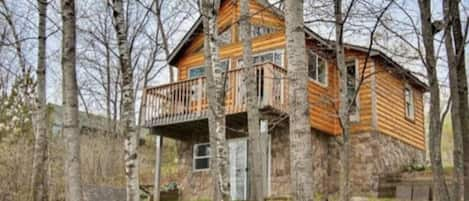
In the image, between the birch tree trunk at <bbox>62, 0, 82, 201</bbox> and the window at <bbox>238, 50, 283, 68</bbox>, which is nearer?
the birch tree trunk at <bbox>62, 0, 82, 201</bbox>

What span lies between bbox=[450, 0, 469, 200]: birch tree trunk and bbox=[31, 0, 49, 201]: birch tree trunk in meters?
6.36

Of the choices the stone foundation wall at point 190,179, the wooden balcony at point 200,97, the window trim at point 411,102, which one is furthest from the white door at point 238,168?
the window trim at point 411,102

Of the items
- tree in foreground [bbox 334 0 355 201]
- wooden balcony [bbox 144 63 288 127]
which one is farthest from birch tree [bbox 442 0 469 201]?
wooden balcony [bbox 144 63 288 127]

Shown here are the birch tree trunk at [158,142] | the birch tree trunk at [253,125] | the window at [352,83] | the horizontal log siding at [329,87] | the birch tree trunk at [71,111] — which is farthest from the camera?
the window at [352,83]

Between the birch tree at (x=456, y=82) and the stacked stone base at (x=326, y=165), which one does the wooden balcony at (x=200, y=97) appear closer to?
the stacked stone base at (x=326, y=165)

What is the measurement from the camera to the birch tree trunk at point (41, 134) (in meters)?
8.71

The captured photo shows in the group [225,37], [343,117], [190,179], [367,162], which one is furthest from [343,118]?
[225,37]

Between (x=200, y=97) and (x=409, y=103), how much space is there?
23.5 feet

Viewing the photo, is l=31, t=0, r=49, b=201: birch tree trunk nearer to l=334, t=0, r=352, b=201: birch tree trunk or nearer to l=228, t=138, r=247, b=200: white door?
l=334, t=0, r=352, b=201: birch tree trunk

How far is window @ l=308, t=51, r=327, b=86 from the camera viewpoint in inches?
560

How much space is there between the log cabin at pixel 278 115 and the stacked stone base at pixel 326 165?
25mm

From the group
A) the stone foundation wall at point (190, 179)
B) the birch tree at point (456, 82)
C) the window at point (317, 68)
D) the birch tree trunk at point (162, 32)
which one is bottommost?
the stone foundation wall at point (190, 179)

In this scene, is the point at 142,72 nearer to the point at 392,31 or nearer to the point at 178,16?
the point at 178,16

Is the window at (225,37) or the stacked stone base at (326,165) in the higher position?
the window at (225,37)
